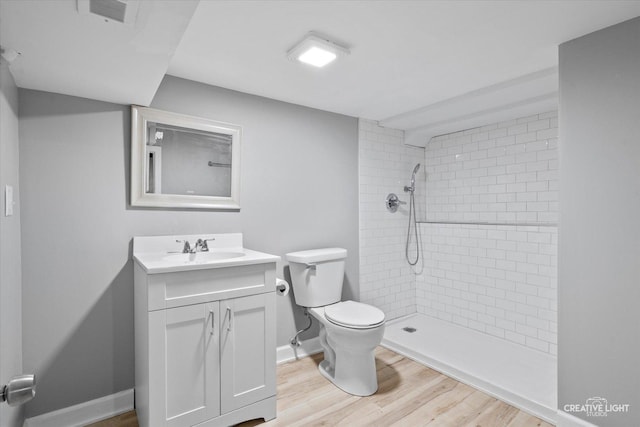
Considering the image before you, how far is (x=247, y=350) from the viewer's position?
1811mm

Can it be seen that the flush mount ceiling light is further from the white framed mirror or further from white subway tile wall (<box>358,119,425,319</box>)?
white subway tile wall (<box>358,119,425,319</box>)

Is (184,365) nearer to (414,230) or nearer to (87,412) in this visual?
(87,412)

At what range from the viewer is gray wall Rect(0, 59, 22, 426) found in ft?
4.36

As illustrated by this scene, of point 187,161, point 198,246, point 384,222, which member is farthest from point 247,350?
point 384,222

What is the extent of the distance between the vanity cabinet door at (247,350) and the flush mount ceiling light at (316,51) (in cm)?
140

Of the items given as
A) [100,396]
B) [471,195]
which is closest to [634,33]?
[471,195]

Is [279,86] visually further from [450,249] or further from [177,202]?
[450,249]

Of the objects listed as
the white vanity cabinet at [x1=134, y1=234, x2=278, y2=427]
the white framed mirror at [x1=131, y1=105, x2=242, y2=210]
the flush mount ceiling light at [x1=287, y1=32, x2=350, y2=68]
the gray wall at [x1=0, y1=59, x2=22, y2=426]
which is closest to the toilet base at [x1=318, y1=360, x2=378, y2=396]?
the white vanity cabinet at [x1=134, y1=234, x2=278, y2=427]

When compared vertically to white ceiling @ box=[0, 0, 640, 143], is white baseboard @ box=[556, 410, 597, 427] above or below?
below

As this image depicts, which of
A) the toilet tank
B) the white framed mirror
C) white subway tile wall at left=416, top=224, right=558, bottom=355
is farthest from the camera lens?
white subway tile wall at left=416, top=224, right=558, bottom=355

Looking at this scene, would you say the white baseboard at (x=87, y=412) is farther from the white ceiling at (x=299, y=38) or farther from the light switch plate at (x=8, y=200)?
the white ceiling at (x=299, y=38)

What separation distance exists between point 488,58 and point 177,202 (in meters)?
2.19

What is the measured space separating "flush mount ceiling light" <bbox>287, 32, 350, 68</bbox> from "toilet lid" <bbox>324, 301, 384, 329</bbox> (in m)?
1.66

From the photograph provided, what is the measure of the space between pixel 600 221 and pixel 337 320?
62.6 inches
